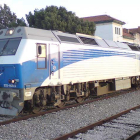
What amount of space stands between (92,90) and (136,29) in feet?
149

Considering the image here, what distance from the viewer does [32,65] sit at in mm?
8656

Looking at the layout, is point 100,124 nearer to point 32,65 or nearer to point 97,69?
point 32,65

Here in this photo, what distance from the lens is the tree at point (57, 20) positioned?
89.9 feet

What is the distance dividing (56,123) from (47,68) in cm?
221

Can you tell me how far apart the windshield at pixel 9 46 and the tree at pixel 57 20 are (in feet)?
59.8

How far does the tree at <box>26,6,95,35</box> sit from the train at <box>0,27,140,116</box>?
596 inches

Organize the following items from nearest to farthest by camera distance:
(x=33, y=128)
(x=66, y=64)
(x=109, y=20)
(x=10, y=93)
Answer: (x=33, y=128) → (x=10, y=93) → (x=66, y=64) → (x=109, y=20)

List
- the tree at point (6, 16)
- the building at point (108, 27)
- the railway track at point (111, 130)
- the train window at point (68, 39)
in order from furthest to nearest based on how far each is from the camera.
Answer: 1. the building at point (108, 27)
2. the tree at point (6, 16)
3. the train window at point (68, 39)
4. the railway track at point (111, 130)

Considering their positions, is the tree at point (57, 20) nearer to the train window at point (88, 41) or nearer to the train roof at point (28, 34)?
the train window at point (88, 41)

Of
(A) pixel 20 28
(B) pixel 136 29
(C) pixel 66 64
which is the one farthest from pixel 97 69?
(B) pixel 136 29

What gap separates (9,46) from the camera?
900 centimetres

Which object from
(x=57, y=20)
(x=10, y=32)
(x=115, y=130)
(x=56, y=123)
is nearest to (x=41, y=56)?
(x=10, y=32)

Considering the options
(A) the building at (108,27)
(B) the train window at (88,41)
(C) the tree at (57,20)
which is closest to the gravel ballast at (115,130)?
(B) the train window at (88,41)

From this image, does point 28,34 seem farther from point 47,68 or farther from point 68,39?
point 68,39
